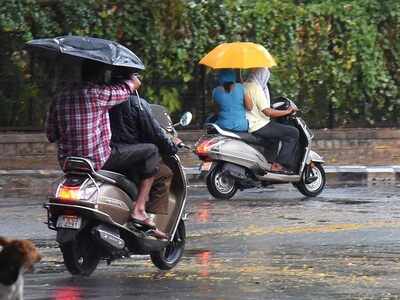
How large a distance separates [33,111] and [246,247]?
9.37 m

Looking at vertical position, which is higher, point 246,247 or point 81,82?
point 81,82

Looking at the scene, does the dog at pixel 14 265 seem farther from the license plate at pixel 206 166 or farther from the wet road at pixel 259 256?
the license plate at pixel 206 166

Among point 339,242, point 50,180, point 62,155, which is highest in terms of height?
point 62,155

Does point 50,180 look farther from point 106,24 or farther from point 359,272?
point 359,272

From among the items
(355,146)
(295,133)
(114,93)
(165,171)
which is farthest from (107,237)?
(355,146)

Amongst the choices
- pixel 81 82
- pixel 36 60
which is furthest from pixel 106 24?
pixel 81 82

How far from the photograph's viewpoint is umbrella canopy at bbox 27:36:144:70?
348 inches

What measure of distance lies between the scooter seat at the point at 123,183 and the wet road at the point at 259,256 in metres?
0.69

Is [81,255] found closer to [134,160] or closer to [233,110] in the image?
[134,160]

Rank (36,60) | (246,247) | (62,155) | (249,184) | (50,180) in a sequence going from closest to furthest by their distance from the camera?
(62,155) → (246,247) → (249,184) → (50,180) → (36,60)

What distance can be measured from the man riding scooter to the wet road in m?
0.77

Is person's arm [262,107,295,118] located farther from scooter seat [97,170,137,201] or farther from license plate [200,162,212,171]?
scooter seat [97,170,137,201]

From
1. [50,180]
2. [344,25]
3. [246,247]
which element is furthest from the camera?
[344,25]

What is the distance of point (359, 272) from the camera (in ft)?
31.2
